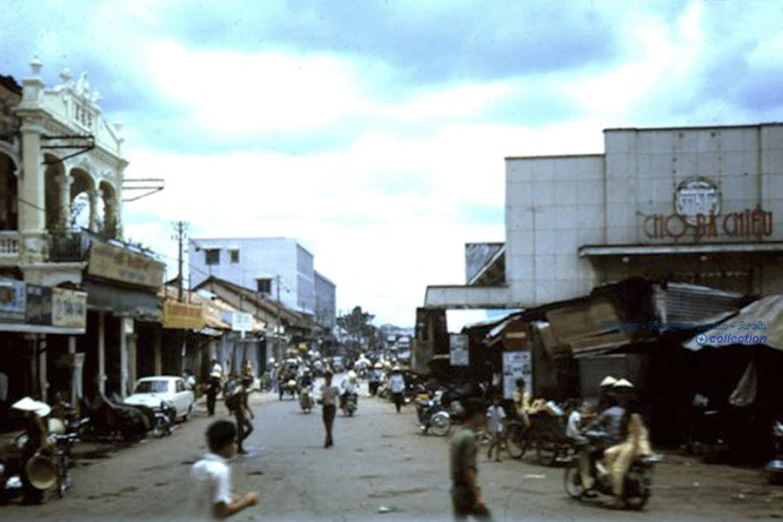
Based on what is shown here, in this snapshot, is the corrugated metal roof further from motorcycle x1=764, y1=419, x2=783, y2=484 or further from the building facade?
the building facade

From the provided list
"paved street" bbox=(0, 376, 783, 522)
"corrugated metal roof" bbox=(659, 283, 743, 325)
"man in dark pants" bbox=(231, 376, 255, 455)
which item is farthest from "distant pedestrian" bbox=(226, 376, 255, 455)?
"corrugated metal roof" bbox=(659, 283, 743, 325)

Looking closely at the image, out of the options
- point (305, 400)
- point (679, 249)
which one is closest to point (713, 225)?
point (679, 249)

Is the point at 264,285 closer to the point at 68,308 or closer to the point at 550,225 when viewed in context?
the point at 550,225

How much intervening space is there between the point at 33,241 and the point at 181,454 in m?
11.3

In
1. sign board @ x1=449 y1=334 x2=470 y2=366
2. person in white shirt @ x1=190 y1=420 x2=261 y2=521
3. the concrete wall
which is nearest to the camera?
person in white shirt @ x1=190 y1=420 x2=261 y2=521

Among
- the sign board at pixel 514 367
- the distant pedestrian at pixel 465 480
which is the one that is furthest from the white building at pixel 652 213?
the distant pedestrian at pixel 465 480

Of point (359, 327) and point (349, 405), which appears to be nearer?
point (349, 405)

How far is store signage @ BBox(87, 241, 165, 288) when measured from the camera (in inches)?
1169

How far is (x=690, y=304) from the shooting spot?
20438mm

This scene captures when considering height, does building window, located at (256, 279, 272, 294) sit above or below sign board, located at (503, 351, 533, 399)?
above


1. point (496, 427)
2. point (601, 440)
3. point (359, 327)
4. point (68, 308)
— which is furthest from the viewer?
point (359, 327)

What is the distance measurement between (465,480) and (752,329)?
10.6 meters

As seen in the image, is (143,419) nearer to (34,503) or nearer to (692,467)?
(34,503)

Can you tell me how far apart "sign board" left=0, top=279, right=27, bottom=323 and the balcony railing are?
7.18m
